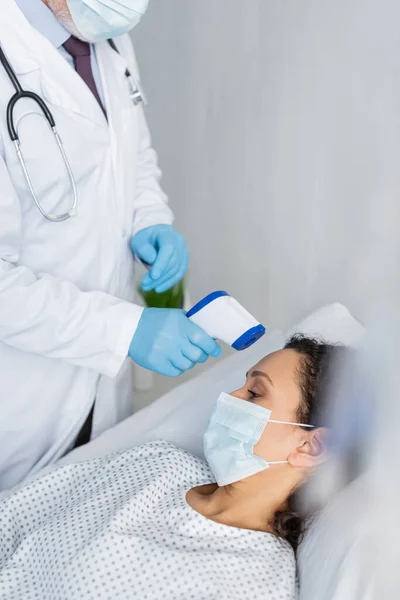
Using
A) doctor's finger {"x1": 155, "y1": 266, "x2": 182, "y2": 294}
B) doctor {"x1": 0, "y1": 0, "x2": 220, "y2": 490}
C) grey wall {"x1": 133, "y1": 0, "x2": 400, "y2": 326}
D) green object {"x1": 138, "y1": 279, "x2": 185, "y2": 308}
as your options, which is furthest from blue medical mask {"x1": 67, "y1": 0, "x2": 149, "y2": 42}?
green object {"x1": 138, "y1": 279, "x2": 185, "y2": 308}

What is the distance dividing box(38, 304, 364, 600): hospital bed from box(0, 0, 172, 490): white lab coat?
7 centimetres

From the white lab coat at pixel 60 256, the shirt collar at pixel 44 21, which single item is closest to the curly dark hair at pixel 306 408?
the white lab coat at pixel 60 256

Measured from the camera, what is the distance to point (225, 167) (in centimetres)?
208

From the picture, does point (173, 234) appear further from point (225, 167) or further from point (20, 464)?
point (20, 464)

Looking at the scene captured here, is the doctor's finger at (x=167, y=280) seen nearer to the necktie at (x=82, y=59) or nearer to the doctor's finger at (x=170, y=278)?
the doctor's finger at (x=170, y=278)

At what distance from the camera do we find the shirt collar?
134 cm

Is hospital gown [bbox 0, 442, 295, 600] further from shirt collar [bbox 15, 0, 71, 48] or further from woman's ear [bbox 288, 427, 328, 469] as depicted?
shirt collar [bbox 15, 0, 71, 48]

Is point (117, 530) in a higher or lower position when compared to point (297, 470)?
lower

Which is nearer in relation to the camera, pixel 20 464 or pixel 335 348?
pixel 335 348

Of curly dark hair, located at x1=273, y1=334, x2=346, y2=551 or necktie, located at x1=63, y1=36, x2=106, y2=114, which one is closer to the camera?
curly dark hair, located at x1=273, y1=334, x2=346, y2=551

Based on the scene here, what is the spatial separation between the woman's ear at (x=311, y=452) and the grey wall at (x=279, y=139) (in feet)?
1.13

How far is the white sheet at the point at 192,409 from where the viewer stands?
5.27 feet

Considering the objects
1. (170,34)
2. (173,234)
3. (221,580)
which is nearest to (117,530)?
(221,580)

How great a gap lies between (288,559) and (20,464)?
665 mm
